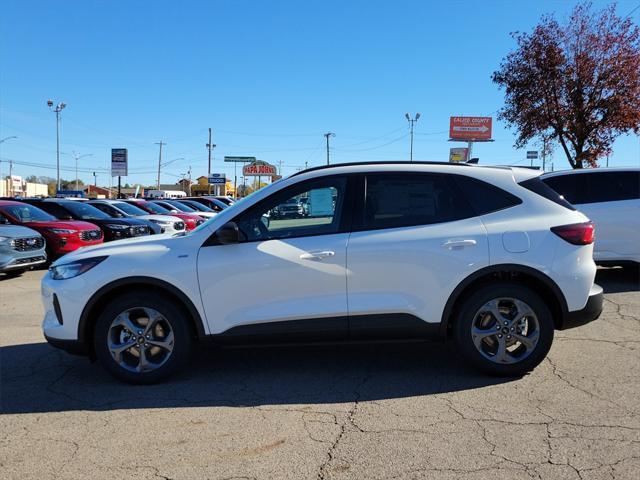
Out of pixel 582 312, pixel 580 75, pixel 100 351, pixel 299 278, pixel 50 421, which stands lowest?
pixel 50 421

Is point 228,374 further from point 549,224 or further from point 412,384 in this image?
A: point 549,224

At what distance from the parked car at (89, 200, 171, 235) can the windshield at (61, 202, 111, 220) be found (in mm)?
849

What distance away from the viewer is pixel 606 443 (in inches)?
129

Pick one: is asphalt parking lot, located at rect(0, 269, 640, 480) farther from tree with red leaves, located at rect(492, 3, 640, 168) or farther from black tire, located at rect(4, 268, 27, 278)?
tree with red leaves, located at rect(492, 3, 640, 168)

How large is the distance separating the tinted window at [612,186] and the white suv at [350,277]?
4617 mm

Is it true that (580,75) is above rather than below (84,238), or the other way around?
above

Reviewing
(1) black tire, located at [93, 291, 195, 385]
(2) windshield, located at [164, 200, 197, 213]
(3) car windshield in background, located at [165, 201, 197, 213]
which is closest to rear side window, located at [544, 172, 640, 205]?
(1) black tire, located at [93, 291, 195, 385]

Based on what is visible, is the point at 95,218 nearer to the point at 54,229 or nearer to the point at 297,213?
the point at 54,229

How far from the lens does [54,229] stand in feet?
38.2

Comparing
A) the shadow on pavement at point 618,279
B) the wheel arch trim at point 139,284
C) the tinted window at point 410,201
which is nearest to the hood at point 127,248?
the wheel arch trim at point 139,284

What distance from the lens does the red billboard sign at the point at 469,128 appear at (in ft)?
126

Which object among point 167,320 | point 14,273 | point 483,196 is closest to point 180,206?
point 14,273

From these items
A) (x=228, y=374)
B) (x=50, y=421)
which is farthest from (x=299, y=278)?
(x=50, y=421)

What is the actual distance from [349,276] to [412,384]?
1.05m
